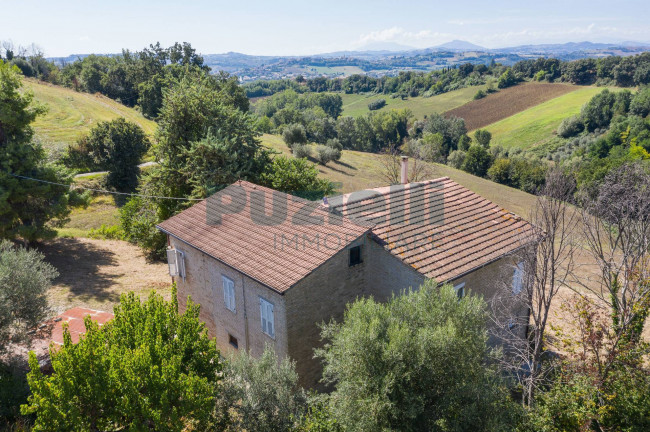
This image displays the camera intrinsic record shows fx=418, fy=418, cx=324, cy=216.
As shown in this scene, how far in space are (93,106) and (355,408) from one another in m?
83.8

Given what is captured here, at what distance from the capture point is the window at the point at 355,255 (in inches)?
628

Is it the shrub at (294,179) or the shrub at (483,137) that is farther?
the shrub at (483,137)

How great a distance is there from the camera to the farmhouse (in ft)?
48.5

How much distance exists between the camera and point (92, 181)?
49250 millimetres

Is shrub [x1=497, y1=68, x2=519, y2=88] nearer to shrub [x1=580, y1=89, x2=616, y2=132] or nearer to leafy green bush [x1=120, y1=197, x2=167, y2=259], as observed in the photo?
shrub [x1=580, y1=89, x2=616, y2=132]

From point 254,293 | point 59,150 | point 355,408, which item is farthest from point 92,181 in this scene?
point 355,408

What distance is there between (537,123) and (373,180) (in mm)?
70535

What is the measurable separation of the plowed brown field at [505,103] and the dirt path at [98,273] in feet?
364

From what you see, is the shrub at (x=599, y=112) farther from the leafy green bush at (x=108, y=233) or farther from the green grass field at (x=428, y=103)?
the leafy green bush at (x=108, y=233)

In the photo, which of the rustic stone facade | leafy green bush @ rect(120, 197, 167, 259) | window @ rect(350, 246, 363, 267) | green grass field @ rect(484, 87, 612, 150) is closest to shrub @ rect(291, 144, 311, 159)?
leafy green bush @ rect(120, 197, 167, 259)

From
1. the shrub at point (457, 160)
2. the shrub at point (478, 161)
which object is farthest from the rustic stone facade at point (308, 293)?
the shrub at point (457, 160)

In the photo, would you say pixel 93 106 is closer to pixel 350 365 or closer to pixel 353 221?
pixel 353 221

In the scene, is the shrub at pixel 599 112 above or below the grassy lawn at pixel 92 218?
above

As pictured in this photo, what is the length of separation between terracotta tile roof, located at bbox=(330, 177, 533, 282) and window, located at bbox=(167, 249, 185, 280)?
7.45 m
